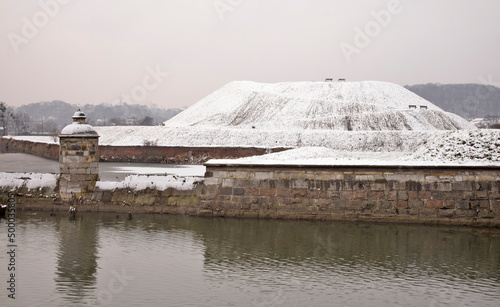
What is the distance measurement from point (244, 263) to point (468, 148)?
1155 centimetres

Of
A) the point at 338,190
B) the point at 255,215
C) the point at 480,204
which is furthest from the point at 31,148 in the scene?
the point at 480,204

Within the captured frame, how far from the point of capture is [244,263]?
12594mm

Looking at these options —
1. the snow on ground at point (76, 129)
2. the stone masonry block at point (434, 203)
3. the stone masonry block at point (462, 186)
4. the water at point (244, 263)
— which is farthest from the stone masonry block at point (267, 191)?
the snow on ground at point (76, 129)

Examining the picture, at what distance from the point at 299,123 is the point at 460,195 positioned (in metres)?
63.0

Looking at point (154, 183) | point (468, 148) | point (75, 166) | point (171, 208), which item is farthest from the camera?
point (468, 148)

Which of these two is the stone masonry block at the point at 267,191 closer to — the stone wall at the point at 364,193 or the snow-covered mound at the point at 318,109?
the stone wall at the point at 364,193

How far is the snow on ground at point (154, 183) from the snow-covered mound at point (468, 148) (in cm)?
855

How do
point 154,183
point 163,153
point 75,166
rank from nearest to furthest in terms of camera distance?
point 154,183 < point 75,166 < point 163,153

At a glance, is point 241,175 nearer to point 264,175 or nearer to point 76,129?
point 264,175

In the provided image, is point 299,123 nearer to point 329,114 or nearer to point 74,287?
point 329,114

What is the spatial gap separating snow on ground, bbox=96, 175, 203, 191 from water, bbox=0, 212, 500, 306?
3.35 ft

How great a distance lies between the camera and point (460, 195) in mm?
16672

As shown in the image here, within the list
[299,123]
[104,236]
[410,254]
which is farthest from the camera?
[299,123]

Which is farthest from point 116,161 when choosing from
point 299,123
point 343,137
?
point 299,123
